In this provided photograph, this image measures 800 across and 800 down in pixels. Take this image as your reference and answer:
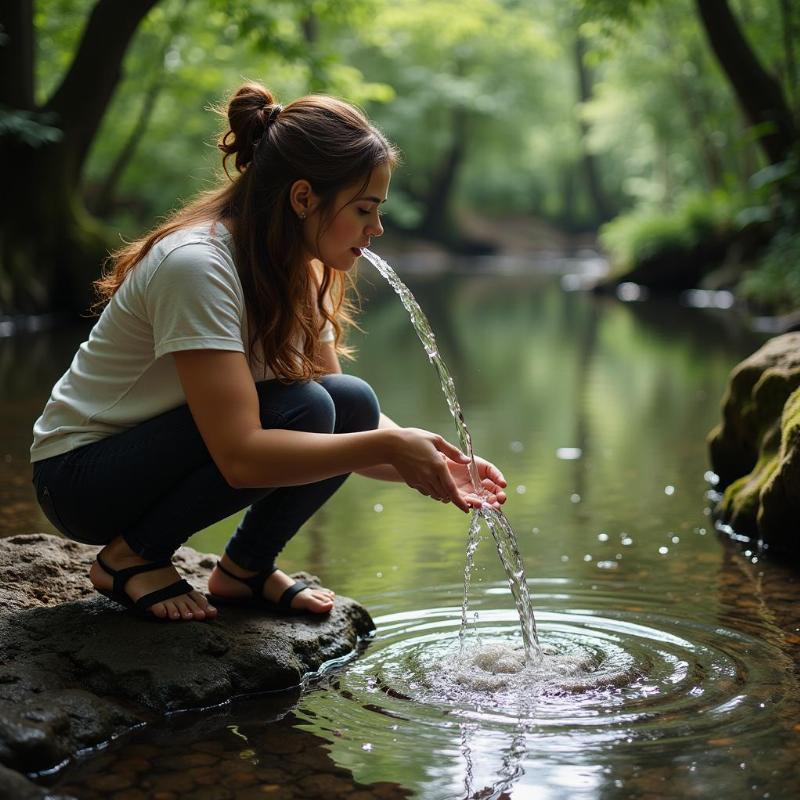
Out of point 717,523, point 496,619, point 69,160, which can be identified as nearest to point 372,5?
point 69,160

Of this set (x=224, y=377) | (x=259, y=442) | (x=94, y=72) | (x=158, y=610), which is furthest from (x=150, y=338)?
(x=94, y=72)

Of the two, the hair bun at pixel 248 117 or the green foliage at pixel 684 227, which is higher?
the hair bun at pixel 248 117

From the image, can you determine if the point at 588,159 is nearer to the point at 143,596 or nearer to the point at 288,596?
the point at 288,596

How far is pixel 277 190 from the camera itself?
280 cm

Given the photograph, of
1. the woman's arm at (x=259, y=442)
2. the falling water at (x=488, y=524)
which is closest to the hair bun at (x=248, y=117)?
the falling water at (x=488, y=524)

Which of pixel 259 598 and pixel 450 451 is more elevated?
pixel 450 451

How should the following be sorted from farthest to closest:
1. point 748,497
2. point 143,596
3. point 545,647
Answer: point 748,497 < point 545,647 < point 143,596

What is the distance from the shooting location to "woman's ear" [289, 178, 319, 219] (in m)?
2.77

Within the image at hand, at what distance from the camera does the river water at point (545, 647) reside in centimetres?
231

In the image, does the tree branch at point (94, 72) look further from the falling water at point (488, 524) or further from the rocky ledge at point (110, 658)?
the rocky ledge at point (110, 658)

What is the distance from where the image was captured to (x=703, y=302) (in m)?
16.2

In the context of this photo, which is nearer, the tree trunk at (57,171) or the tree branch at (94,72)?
the tree branch at (94,72)

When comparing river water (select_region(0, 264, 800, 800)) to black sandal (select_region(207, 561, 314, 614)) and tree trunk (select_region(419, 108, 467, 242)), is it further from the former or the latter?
tree trunk (select_region(419, 108, 467, 242))

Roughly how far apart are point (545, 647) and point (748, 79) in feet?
38.8
